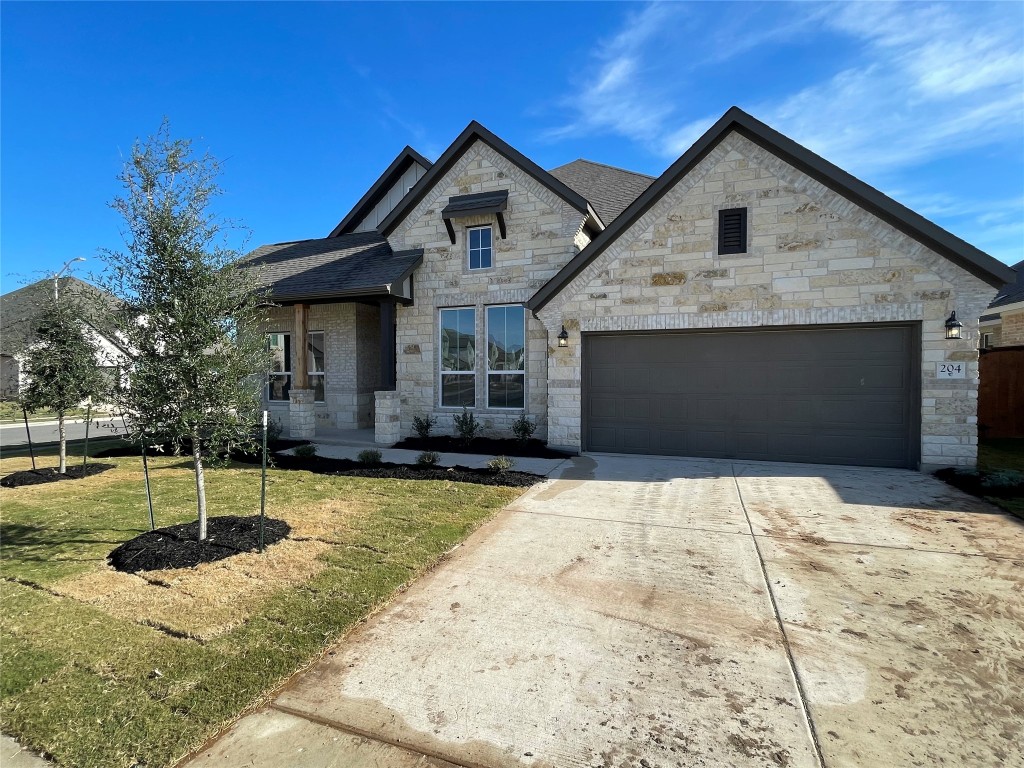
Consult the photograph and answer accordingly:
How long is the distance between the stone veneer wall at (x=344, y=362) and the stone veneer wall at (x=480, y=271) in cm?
198

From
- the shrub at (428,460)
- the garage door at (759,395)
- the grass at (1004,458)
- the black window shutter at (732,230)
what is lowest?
the grass at (1004,458)

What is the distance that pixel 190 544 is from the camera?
5.04m

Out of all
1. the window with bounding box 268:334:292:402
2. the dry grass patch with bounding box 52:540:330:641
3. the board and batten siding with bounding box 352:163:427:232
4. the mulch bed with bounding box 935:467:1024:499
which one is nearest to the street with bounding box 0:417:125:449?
the window with bounding box 268:334:292:402

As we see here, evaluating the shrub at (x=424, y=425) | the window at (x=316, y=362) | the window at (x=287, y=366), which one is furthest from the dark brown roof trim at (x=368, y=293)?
the shrub at (x=424, y=425)

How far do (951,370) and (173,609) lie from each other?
35.4 feet

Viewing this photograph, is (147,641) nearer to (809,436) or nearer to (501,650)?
(501,650)

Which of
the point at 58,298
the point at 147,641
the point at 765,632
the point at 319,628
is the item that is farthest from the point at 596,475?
the point at 58,298

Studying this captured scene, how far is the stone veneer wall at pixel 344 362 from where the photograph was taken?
1376cm

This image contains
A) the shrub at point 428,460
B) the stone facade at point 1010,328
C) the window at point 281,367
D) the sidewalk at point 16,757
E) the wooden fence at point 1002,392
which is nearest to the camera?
the sidewalk at point 16,757

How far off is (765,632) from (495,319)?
914 cm

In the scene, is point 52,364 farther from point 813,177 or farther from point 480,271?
point 813,177

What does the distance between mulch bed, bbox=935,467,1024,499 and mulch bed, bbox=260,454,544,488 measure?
6.23 m

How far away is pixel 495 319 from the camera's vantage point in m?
11.7

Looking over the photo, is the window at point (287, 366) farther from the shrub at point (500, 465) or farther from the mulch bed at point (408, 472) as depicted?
the shrub at point (500, 465)
